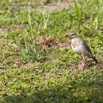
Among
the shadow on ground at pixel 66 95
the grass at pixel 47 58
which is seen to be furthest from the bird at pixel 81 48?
the shadow on ground at pixel 66 95

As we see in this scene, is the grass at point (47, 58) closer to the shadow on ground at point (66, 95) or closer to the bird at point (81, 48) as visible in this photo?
the shadow on ground at point (66, 95)

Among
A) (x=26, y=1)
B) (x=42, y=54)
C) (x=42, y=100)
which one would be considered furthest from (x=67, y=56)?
(x=26, y=1)

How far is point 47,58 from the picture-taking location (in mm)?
8383

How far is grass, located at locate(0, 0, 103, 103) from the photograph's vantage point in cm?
698

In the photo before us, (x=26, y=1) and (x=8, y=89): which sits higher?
(x=26, y=1)

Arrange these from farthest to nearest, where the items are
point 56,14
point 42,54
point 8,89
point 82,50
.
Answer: point 56,14
point 42,54
point 82,50
point 8,89

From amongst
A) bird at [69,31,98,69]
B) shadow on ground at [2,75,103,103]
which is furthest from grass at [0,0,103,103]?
bird at [69,31,98,69]

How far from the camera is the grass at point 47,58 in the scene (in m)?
6.98

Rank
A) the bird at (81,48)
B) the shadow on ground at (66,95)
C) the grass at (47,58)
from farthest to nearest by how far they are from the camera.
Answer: the bird at (81,48)
the grass at (47,58)
the shadow on ground at (66,95)

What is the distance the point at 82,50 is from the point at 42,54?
36.1 inches

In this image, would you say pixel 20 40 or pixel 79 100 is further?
pixel 20 40

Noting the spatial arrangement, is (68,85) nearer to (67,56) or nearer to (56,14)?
(67,56)

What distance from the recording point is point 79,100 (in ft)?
22.0

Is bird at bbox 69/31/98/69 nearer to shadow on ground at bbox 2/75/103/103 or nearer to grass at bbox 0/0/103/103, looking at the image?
grass at bbox 0/0/103/103
